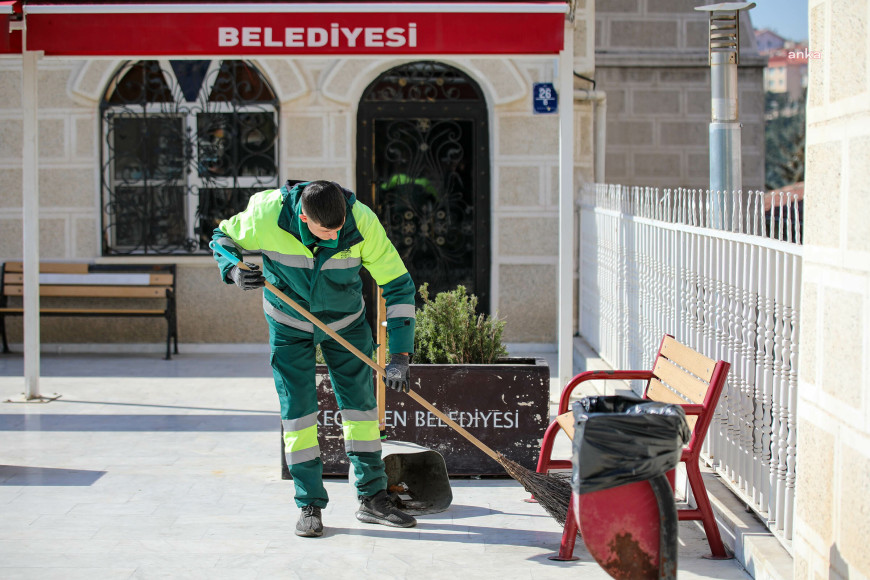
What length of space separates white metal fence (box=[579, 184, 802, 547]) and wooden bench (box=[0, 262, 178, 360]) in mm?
4454

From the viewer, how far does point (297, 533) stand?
516cm

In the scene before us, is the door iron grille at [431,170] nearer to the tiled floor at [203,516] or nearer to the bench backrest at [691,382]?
the tiled floor at [203,516]

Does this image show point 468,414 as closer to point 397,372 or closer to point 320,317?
point 397,372

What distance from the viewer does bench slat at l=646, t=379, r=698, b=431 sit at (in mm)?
5128

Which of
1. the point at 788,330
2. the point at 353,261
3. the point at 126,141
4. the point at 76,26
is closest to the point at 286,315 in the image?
the point at 353,261

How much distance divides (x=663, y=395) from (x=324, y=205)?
1841 millimetres

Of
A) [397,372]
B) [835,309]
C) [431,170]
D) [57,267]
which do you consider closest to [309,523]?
[397,372]

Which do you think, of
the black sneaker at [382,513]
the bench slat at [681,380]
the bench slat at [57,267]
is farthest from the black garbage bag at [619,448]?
the bench slat at [57,267]

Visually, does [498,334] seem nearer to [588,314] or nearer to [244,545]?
[244,545]

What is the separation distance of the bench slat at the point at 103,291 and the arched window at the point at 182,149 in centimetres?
45

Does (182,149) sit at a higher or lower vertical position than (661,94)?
lower

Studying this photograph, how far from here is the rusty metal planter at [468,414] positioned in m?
6.04

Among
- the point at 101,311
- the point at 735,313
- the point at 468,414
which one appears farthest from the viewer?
the point at 101,311

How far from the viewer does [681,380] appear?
5.08 m
